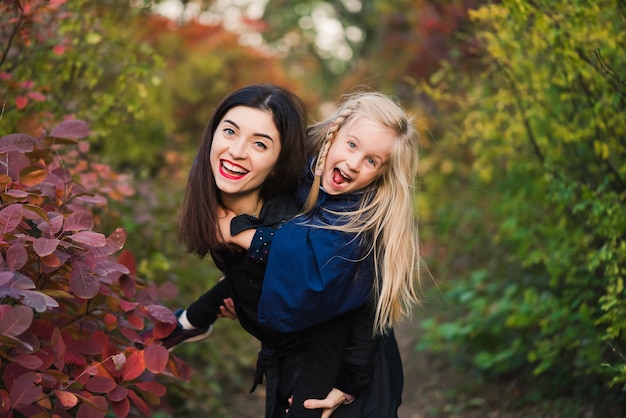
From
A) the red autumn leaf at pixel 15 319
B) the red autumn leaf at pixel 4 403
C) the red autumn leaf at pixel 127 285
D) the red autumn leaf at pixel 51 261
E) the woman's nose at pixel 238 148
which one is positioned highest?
the woman's nose at pixel 238 148

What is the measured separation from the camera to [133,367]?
2107 millimetres

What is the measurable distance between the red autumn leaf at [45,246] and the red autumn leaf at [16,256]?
0.11 ft

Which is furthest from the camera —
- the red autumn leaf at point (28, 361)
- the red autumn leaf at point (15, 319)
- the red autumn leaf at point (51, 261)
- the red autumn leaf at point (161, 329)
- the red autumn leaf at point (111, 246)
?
the red autumn leaf at point (161, 329)

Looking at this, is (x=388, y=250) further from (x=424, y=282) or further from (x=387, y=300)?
(x=424, y=282)

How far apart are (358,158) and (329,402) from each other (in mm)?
772

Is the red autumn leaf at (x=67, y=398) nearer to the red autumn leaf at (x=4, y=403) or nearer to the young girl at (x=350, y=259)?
the red autumn leaf at (x=4, y=403)

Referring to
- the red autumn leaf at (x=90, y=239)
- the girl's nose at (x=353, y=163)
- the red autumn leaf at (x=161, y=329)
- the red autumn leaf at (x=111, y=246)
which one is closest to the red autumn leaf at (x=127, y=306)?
the red autumn leaf at (x=161, y=329)

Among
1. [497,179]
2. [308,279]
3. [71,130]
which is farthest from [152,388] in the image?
[497,179]

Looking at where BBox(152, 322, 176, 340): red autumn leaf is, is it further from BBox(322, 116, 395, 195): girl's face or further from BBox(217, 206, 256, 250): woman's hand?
BBox(322, 116, 395, 195): girl's face

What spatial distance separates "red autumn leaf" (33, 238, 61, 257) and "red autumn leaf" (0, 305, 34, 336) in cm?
19

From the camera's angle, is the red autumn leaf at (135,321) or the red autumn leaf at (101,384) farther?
the red autumn leaf at (135,321)

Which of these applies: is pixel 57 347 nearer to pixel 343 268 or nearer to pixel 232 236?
pixel 232 236

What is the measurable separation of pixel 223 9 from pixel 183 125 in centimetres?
345

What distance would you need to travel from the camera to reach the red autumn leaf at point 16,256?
1.84m
